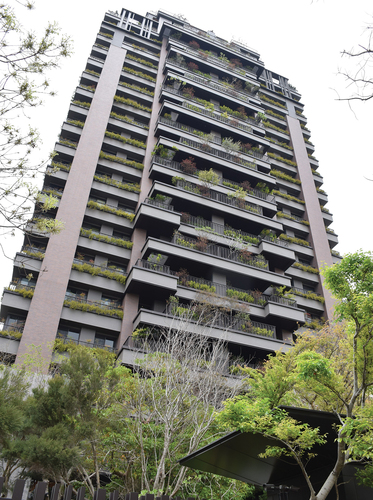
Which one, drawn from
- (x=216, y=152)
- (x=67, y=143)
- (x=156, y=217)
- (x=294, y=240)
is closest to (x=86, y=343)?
(x=156, y=217)

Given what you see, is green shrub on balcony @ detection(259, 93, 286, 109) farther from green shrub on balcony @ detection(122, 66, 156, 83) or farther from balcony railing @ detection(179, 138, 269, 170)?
balcony railing @ detection(179, 138, 269, 170)

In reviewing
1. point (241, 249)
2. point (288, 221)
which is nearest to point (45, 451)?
point (241, 249)

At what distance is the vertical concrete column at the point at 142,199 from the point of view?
2491cm

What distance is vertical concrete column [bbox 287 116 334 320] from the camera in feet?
124

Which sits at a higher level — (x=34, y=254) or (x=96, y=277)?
(x=34, y=254)

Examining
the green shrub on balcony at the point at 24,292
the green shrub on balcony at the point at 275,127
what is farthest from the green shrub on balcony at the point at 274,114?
the green shrub on balcony at the point at 24,292

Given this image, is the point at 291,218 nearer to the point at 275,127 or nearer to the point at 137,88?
the point at 275,127

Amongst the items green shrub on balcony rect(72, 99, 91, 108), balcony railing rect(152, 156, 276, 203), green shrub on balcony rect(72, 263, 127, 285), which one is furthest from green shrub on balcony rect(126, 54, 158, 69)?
green shrub on balcony rect(72, 263, 127, 285)

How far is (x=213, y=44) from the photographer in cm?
4506

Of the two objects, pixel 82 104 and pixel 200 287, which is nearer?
pixel 200 287

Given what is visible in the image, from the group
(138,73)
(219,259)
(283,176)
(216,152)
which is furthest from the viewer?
(283,176)

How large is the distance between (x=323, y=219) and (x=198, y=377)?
33.1m

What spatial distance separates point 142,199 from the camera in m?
32.1

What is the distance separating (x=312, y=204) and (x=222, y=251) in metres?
17.6
